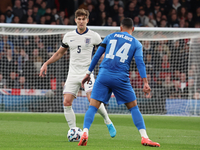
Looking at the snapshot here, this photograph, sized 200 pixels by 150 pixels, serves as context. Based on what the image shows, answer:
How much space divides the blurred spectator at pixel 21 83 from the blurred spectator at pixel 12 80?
0.10 m

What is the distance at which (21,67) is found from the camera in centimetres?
1209

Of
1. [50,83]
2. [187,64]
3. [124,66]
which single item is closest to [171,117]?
[187,64]

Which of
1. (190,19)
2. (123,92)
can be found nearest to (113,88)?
(123,92)

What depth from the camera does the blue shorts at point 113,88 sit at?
492 centimetres

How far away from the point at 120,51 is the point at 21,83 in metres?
7.52

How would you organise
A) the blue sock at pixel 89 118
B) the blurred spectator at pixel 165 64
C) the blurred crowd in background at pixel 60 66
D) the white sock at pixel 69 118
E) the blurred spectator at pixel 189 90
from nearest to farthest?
the blue sock at pixel 89 118 < the white sock at pixel 69 118 < the blurred spectator at pixel 189 90 < the blurred crowd in background at pixel 60 66 < the blurred spectator at pixel 165 64

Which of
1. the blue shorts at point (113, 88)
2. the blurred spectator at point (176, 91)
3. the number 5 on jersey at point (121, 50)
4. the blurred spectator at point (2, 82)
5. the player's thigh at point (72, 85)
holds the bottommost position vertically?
the blurred spectator at point (176, 91)

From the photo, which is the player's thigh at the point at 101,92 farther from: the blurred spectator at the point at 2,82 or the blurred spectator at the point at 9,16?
the blurred spectator at the point at 9,16

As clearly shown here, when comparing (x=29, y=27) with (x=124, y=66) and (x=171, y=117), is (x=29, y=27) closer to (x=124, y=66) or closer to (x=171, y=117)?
(x=171, y=117)

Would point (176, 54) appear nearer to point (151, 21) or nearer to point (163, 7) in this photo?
point (151, 21)

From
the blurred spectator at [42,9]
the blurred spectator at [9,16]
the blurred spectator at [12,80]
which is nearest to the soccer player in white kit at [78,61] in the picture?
the blurred spectator at [12,80]

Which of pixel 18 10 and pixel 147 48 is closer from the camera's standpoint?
pixel 147 48

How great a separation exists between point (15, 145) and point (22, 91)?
676 centimetres

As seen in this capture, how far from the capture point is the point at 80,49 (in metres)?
6.22
